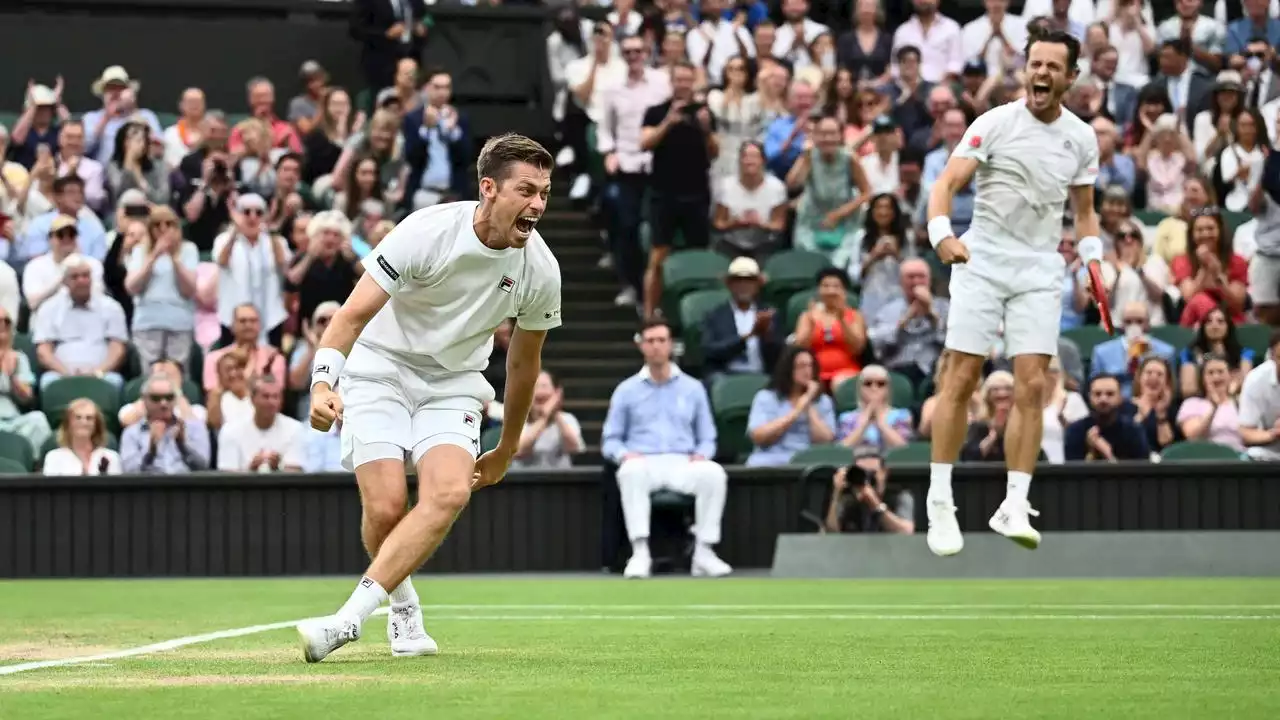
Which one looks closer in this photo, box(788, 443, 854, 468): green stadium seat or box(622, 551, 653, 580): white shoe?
box(622, 551, 653, 580): white shoe

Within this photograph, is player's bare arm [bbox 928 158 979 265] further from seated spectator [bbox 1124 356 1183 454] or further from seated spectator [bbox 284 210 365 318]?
seated spectator [bbox 284 210 365 318]

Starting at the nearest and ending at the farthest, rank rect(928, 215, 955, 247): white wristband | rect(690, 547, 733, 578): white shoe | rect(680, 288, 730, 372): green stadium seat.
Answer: rect(928, 215, 955, 247): white wristband < rect(690, 547, 733, 578): white shoe < rect(680, 288, 730, 372): green stadium seat

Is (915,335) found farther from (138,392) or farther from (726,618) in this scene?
(726,618)

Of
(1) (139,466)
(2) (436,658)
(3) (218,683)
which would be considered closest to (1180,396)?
(1) (139,466)

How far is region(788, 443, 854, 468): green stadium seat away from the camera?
15961 mm

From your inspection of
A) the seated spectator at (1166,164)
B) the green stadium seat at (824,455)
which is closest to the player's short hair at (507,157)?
the green stadium seat at (824,455)

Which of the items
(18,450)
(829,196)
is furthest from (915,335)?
(18,450)

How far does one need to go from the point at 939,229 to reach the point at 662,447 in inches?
227

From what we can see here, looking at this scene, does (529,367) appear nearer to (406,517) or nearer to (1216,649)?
(406,517)

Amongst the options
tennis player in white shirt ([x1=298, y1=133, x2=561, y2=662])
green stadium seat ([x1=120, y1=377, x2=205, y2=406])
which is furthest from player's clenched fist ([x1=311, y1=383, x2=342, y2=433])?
green stadium seat ([x1=120, y1=377, x2=205, y2=406])

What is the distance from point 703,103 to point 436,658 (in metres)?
12.3

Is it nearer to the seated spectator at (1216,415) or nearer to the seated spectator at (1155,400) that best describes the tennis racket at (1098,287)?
the seated spectator at (1155,400)

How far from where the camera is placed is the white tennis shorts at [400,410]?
7680 millimetres

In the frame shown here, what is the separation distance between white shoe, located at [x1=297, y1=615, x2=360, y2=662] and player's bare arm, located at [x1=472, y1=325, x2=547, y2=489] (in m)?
0.94
